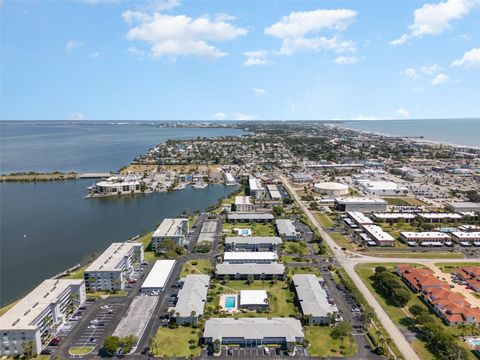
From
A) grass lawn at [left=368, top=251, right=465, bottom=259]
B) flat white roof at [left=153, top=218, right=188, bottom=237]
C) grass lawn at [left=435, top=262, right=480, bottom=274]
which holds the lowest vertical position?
grass lawn at [left=435, top=262, right=480, bottom=274]

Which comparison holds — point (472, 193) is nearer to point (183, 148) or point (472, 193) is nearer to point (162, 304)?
point (162, 304)

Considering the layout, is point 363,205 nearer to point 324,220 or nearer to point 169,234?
point 324,220

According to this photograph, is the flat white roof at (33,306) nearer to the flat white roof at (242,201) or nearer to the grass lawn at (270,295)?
the grass lawn at (270,295)

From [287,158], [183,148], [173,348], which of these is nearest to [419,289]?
[173,348]

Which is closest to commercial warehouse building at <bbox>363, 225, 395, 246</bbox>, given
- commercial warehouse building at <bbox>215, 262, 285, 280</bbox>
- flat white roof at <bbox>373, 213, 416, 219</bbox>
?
flat white roof at <bbox>373, 213, 416, 219</bbox>

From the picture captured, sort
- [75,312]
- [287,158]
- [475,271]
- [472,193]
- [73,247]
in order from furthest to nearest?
[287,158] → [472,193] → [73,247] → [475,271] → [75,312]

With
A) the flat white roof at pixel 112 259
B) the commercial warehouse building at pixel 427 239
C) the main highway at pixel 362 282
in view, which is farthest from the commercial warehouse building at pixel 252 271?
the commercial warehouse building at pixel 427 239

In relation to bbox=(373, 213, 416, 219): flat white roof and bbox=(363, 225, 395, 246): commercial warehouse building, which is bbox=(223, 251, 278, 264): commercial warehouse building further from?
bbox=(373, 213, 416, 219): flat white roof
